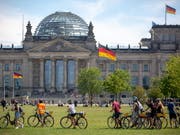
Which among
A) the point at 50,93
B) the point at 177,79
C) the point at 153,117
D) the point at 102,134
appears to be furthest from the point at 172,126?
the point at 50,93

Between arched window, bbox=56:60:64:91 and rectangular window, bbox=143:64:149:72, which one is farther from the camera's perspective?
rectangular window, bbox=143:64:149:72

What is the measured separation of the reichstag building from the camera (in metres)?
152

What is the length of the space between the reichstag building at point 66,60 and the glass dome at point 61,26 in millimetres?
9160

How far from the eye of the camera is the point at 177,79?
75500 mm

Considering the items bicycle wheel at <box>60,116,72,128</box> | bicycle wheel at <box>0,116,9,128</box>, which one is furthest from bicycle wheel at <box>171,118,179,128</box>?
bicycle wheel at <box>0,116,9,128</box>

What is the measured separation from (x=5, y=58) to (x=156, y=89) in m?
53.2

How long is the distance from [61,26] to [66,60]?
18.7 m

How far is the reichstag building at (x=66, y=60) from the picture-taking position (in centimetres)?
15212

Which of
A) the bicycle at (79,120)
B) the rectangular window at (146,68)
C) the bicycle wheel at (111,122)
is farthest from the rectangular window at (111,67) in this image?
the bicycle at (79,120)

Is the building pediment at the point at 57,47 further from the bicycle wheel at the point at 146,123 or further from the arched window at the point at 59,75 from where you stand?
the bicycle wheel at the point at 146,123

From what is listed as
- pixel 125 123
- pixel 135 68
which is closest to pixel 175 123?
pixel 125 123

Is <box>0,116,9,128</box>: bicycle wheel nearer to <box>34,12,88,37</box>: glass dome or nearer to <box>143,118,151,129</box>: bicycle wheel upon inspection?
<box>143,118,151,129</box>: bicycle wheel

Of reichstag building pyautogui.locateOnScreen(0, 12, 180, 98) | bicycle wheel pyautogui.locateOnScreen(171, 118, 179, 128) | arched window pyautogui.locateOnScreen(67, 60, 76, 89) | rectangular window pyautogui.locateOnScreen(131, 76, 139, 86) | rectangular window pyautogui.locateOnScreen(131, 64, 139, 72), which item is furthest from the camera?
rectangular window pyautogui.locateOnScreen(131, 64, 139, 72)

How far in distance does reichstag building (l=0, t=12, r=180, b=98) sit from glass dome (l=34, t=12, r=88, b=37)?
30.1 ft
